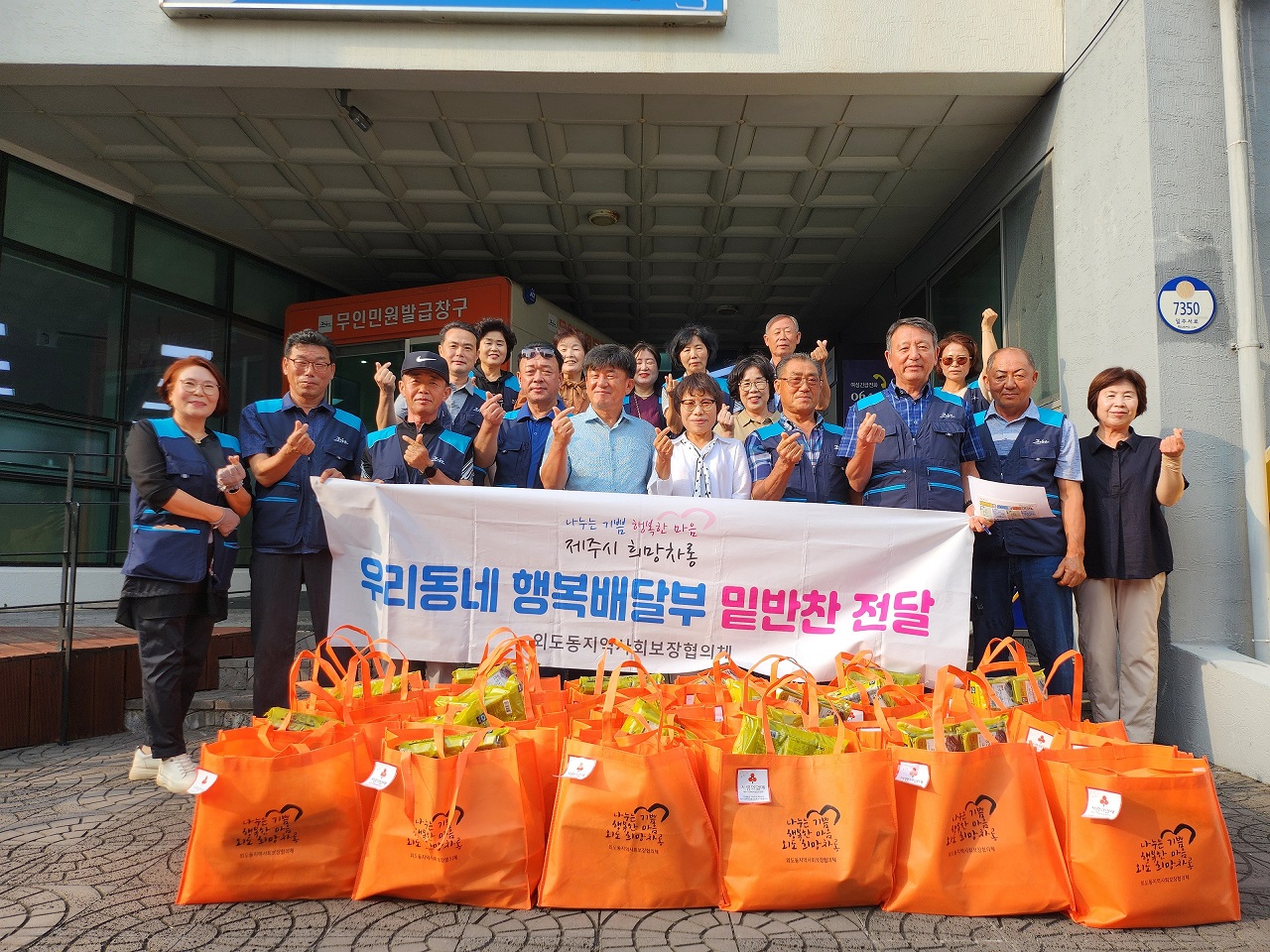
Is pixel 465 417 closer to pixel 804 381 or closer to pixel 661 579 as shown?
pixel 661 579

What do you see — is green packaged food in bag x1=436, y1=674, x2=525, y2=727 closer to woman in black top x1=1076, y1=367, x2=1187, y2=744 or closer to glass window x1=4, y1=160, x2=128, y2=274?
woman in black top x1=1076, y1=367, x2=1187, y2=744

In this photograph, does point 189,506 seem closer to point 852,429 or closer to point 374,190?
point 852,429

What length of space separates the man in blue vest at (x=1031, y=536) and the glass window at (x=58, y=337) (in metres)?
7.60

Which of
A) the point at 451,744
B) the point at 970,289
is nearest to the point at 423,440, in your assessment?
the point at 451,744

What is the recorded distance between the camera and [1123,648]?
4.18 m

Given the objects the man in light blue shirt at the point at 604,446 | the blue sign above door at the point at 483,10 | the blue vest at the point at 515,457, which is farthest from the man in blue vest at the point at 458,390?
the blue sign above door at the point at 483,10

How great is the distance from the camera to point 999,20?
5.94m

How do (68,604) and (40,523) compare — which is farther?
(40,523)

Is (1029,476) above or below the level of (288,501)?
above

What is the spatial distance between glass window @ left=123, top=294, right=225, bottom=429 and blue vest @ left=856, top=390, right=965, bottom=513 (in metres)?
7.12

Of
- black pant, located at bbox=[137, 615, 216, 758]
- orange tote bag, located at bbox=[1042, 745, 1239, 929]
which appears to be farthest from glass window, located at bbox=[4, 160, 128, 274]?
orange tote bag, located at bbox=[1042, 745, 1239, 929]

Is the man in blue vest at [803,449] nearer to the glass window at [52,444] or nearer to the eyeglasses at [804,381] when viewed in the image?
the eyeglasses at [804,381]

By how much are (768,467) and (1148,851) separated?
88.3 inches

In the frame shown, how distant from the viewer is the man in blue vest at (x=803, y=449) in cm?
404
